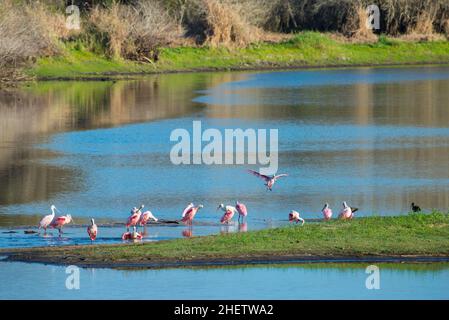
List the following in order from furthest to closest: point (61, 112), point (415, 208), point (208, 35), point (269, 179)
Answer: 1. point (208, 35)
2. point (61, 112)
3. point (269, 179)
4. point (415, 208)

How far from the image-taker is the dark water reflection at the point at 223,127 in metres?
22.3

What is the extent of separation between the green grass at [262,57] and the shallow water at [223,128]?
2.65 m

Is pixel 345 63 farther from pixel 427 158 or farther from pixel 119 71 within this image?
pixel 427 158

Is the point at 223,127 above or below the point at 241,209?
above

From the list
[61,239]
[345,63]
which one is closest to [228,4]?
[345,63]

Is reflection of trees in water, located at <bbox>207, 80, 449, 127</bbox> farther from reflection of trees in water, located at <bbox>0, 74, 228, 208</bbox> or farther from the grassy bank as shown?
the grassy bank

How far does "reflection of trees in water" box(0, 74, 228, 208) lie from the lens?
2464cm

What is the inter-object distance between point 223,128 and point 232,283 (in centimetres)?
1814

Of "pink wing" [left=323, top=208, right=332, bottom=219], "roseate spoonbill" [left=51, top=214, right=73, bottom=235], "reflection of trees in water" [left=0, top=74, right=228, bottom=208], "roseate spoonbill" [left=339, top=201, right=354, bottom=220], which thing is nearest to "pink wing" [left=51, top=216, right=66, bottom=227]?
"roseate spoonbill" [left=51, top=214, right=73, bottom=235]

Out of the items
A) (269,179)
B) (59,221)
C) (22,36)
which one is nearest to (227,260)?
(59,221)

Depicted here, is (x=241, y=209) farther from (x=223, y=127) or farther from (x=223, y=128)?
(x=223, y=127)

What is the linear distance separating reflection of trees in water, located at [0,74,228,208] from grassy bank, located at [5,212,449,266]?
5.47 metres

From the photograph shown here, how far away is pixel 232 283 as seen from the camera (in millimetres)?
15812

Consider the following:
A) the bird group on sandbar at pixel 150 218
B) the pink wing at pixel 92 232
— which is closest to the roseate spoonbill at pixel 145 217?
the bird group on sandbar at pixel 150 218
